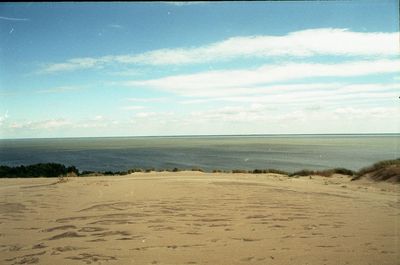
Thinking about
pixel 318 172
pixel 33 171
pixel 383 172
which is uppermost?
pixel 383 172

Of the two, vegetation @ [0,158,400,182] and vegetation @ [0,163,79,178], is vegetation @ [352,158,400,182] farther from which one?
vegetation @ [0,163,79,178]

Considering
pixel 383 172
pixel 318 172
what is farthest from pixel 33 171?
pixel 383 172

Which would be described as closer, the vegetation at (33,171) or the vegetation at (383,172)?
the vegetation at (383,172)

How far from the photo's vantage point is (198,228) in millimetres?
7648

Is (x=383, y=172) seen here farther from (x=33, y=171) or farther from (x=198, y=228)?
(x=33, y=171)

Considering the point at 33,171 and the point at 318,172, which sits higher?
the point at 318,172

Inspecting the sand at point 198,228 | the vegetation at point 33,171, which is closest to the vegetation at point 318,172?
the vegetation at point 33,171

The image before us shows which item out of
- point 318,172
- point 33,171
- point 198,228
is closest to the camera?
point 198,228

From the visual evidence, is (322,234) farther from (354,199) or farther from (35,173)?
(35,173)

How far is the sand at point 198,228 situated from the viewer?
5969 mm

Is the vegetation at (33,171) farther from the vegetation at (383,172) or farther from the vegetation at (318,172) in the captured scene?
the vegetation at (383,172)

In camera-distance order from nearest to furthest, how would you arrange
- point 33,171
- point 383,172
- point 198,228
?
1. point 198,228
2. point 383,172
3. point 33,171

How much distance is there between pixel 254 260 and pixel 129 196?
6.67 meters

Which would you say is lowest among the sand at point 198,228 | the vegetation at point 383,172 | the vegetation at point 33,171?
the vegetation at point 33,171
